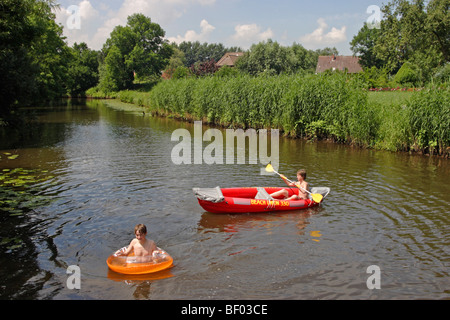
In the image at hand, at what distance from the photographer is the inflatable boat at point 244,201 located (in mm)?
9508

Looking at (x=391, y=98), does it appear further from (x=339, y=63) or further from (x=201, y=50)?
(x=201, y=50)

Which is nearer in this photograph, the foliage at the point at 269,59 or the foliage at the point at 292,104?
A: the foliage at the point at 292,104

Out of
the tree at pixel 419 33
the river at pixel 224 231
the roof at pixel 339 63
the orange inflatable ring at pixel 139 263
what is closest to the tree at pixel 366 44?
the roof at pixel 339 63

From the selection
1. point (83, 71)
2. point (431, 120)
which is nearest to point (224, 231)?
point (431, 120)

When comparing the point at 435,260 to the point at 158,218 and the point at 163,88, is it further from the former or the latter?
the point at 163,88

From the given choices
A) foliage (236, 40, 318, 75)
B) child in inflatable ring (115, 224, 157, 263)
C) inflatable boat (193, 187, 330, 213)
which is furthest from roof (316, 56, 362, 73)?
child in inflatable ring (115, 224, 157, 263)

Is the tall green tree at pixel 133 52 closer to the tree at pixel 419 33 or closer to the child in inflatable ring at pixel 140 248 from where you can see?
the tree at pixel 419 33

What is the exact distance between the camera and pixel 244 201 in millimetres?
9750

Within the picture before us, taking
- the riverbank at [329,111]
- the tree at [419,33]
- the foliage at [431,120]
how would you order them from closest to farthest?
1. the foliage at [431,120]
2. the riverbank at [329,111]
3. the tree at [419,33]

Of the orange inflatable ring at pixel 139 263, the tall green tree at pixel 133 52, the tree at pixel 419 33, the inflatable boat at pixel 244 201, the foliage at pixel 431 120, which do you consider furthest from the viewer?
the tall green tree at pixel 133 52

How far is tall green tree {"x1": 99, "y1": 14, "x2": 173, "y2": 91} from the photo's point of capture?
65.4m

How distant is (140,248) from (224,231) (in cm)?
246

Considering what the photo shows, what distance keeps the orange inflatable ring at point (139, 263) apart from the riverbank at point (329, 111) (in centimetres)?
1347
